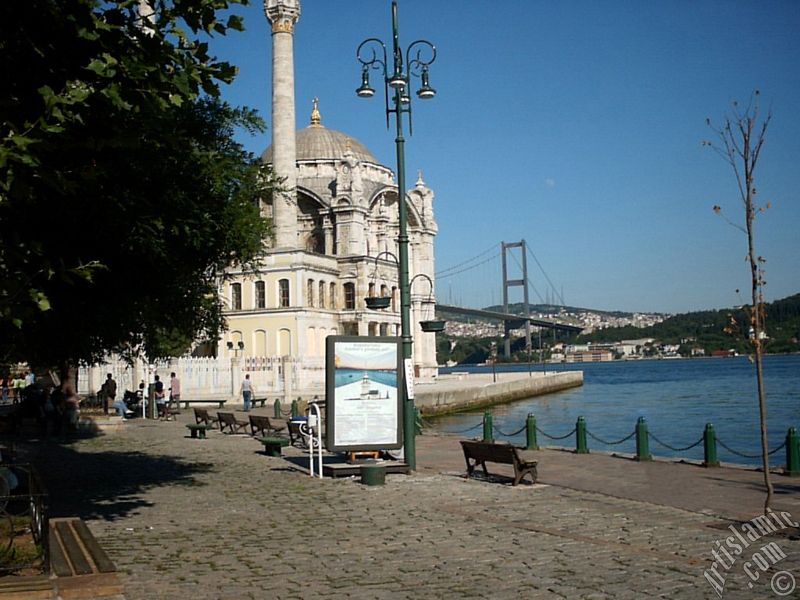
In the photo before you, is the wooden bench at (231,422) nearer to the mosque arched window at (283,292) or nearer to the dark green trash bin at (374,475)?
the dark green trash bin at (374,475)

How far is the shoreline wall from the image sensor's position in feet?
157

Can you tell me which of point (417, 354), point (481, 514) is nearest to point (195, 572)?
point (481, 514)

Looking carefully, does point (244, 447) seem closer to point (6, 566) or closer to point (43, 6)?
point (6, 566)

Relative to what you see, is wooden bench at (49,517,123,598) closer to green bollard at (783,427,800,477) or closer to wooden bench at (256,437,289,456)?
wooden bench at (256,437,289,456)

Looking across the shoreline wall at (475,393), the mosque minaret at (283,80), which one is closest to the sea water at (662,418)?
the shoreline wall at (475,393)

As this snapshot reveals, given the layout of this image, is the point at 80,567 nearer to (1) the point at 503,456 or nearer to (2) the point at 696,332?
(1) the point at 503,456

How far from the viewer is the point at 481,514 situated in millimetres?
10875

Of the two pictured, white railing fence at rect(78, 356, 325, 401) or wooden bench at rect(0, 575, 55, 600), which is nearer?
wooden bench at rect(0, 575, 55, 600)

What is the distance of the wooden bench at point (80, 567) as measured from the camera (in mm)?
6770

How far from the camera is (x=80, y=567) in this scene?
7148mm

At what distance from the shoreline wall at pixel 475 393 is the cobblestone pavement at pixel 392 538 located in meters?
31.9

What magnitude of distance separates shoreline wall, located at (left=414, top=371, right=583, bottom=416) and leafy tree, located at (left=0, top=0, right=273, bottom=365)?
32685 millimetres

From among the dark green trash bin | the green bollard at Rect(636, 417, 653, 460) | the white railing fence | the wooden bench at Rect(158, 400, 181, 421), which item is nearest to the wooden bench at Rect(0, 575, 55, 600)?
the dark green trash bin

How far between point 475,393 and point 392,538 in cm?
4455
